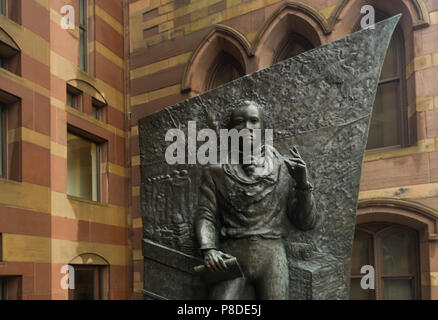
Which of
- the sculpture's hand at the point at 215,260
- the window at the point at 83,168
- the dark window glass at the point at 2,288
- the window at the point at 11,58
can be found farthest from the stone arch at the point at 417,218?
the window at the point at 11,58

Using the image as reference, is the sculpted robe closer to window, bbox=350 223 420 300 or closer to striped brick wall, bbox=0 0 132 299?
window, bbox=350 223 420 300

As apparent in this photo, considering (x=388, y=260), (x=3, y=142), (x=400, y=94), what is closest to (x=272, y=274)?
(x=388, y=260)

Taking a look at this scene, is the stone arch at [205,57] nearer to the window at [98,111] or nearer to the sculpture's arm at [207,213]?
the window at [98,111]

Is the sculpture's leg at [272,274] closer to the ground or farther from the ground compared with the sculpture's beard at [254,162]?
closer to the ground

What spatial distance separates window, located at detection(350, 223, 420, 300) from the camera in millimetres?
7695

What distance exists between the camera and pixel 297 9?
8.67 meters

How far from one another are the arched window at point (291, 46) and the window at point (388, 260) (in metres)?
3.44

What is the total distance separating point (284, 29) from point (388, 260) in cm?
443

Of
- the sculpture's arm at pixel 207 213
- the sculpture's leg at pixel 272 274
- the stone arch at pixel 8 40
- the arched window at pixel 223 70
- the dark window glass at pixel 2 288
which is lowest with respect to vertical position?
the dark window glass at pixel 2 288

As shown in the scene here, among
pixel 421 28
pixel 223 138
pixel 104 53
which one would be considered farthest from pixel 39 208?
pixel 421 28

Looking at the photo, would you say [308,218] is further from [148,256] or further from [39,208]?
[39,208]

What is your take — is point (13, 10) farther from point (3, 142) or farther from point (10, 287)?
point (10, 287)

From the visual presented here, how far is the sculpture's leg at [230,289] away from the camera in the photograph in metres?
3.92
